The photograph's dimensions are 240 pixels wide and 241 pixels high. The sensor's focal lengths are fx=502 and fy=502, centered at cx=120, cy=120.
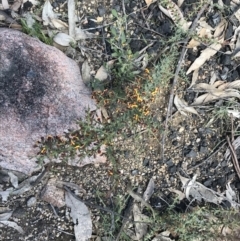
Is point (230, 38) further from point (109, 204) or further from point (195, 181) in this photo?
point (109, 204)

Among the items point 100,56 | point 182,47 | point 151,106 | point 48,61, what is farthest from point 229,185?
point 48,61

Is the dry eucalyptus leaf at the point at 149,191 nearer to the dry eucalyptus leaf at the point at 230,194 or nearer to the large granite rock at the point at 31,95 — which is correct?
the dry eucalyptus leaf at the point at 230,194

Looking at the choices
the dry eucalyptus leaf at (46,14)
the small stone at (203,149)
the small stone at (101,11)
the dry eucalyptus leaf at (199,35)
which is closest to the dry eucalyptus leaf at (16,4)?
the dry eucalyptus leaf at (46,14)

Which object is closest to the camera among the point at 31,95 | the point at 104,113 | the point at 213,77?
the point at 31,95

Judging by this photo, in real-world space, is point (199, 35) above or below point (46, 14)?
below

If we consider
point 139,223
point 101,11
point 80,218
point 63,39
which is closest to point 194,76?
point 101,11

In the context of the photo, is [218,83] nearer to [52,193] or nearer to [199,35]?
[199,35]

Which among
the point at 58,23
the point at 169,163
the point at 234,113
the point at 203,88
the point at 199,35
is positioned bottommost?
the point at 169,163
